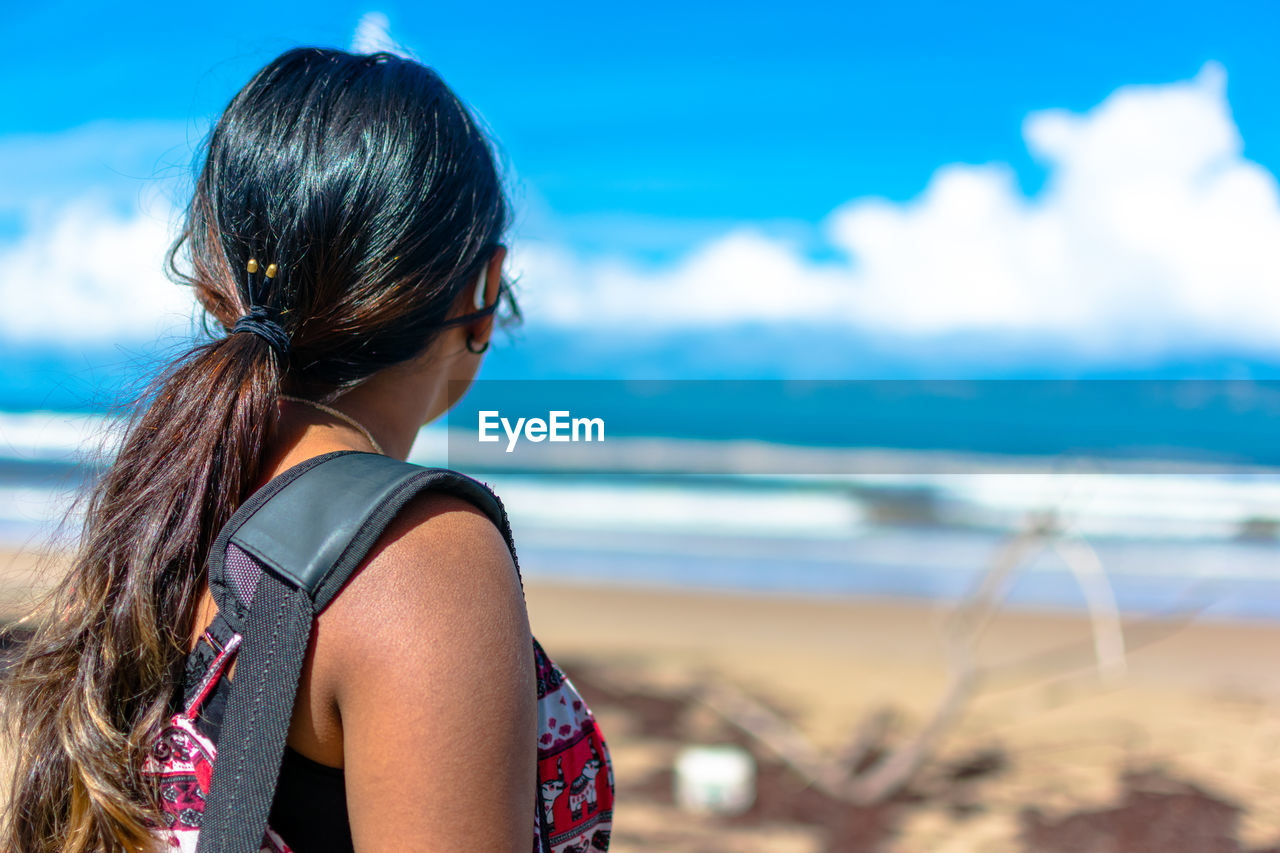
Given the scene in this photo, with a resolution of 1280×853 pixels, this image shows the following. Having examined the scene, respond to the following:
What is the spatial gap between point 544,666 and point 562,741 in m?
0.10

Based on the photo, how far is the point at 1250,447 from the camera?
28312mm

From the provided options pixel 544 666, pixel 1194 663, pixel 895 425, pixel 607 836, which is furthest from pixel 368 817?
pixel 895 425

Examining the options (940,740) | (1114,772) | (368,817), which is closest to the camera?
(368,817)

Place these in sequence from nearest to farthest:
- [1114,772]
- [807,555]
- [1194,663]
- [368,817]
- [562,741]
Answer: [368,817]
[562,741]
[1114,772]
[1194,663]
[807,555]

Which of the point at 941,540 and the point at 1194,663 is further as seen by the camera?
the point at 941,540

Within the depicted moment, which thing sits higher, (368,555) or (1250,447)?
(1250,447)

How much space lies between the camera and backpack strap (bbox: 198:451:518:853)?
3.03ft

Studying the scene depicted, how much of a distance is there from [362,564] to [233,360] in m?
0.34

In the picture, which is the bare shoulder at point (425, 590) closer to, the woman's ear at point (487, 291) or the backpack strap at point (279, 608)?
the backpack strap at point (279, 608)

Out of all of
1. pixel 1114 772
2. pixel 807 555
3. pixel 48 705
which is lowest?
pixel 1114 772

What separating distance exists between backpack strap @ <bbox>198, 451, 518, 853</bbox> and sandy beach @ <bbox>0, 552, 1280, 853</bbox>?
25.8 inches

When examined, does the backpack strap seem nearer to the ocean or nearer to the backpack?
the backpack

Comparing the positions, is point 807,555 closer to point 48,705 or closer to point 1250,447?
point 48,705

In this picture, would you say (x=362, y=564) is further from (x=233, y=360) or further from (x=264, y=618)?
(x=233, y=360)
